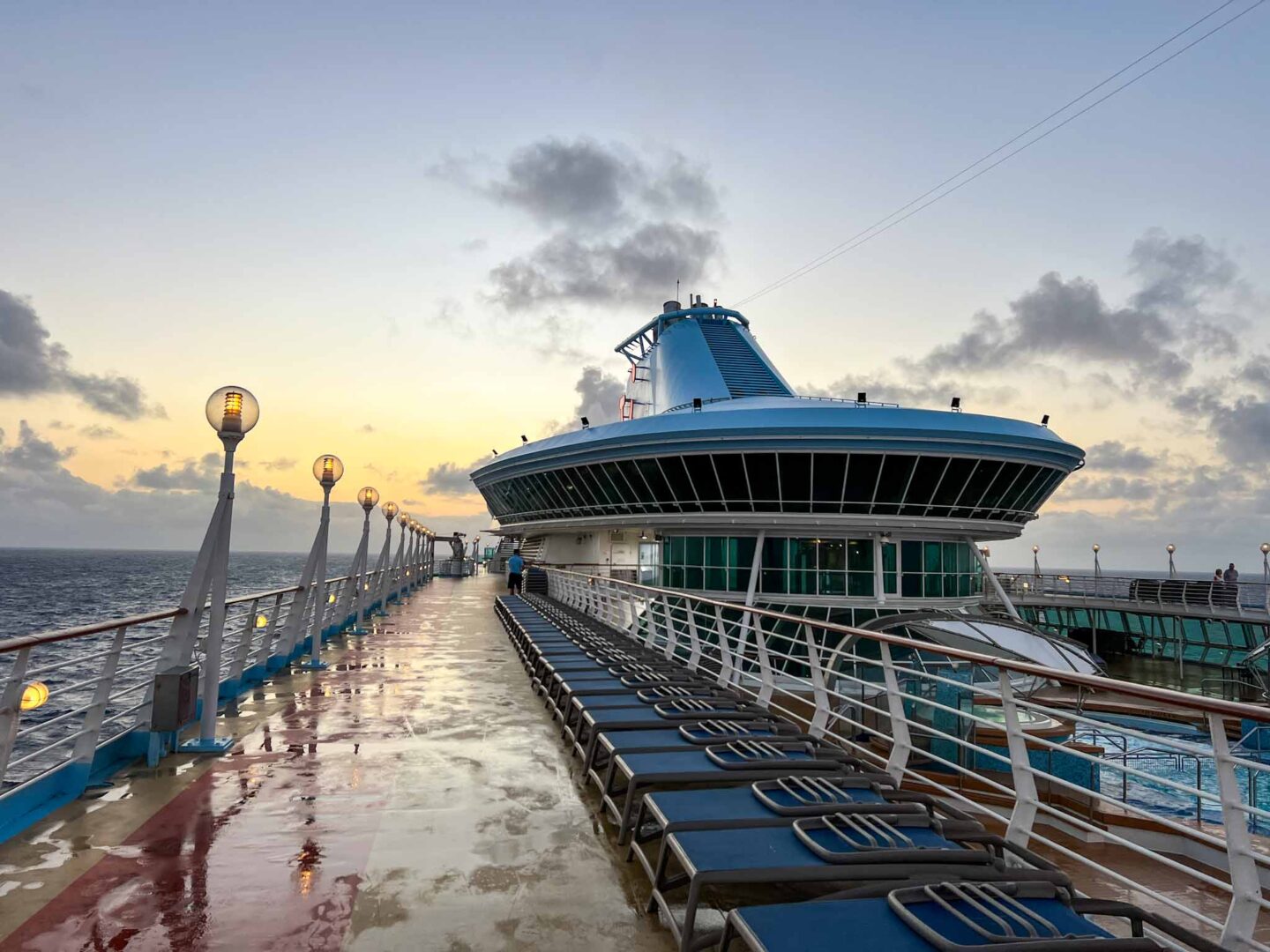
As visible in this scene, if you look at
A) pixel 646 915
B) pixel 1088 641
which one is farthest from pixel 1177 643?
pixel 646 915

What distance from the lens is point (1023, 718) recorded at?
16.7m

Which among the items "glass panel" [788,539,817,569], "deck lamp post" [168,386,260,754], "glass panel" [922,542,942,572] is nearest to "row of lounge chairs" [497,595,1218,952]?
"deck lamp post" [168,386,260,754]

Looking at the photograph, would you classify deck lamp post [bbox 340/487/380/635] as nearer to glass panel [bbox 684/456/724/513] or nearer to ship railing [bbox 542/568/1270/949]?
ship railing [bbox 542/568/1270/949]

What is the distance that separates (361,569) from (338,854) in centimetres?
1392

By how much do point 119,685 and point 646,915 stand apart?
106ft

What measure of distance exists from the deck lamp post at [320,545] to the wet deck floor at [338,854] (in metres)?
4.19

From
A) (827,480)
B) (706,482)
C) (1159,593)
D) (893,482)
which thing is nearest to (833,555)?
(827,480)

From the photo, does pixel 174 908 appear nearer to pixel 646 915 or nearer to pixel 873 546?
pixel 646 915

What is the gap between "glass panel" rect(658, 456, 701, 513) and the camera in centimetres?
2836

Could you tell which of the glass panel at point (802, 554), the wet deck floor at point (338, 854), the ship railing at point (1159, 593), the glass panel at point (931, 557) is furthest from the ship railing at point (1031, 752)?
the ship railing at point (1159, 593)

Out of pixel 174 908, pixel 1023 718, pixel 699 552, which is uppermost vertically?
pixel 699 552

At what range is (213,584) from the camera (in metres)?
7.23

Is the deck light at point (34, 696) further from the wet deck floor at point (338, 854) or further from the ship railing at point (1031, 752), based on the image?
the ship railing at point (1031, 752)

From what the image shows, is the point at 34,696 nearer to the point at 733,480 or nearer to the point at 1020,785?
the point at 1020,785
